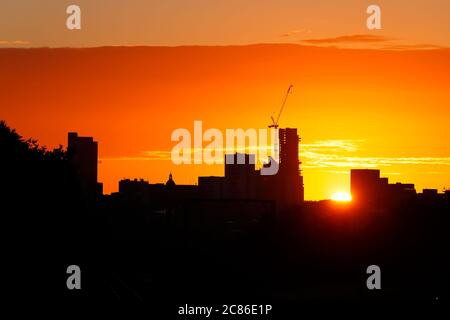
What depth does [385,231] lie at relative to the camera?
9919 centimetres

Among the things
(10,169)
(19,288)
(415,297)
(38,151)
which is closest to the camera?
(415,297)

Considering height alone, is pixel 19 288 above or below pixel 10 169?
below

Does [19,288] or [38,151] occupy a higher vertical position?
[38,151]

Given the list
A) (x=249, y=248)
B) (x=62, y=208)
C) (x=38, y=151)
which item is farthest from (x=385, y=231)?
(x=38, y=151)

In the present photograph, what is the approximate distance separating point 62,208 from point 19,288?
49460 millimetres

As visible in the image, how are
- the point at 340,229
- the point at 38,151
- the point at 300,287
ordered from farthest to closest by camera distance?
the point at 38,151, the point at 340,229, the point at 300,287
